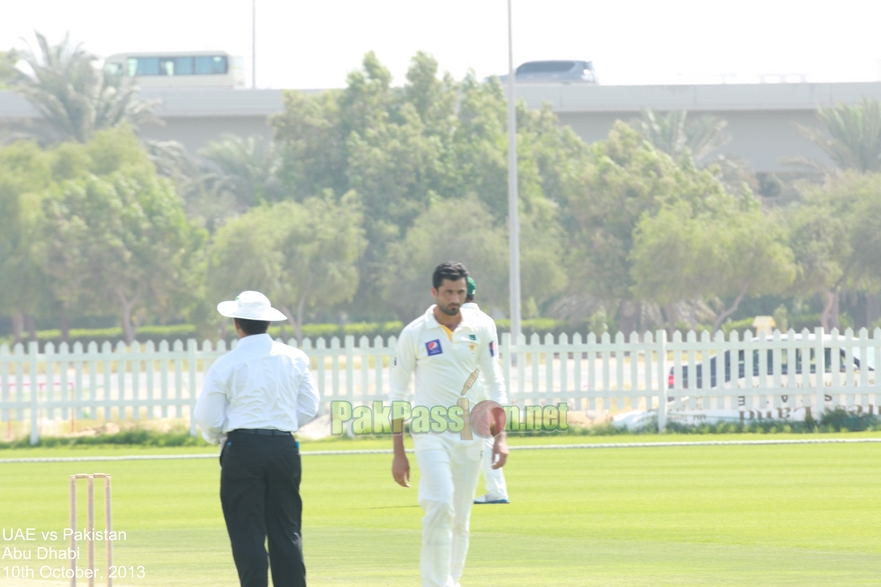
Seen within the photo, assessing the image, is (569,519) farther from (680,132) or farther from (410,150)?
(680,132)

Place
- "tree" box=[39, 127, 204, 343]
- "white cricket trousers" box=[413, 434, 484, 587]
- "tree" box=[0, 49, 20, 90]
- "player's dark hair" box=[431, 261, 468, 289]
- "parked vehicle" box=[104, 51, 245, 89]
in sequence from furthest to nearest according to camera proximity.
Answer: "parked vehicle" box=[104, 51, 245, 89] < "tree" box=[0, 49, 20, 90] < "tree" box=[39, 127, 204, 343] < "player's dark hair" box=[431, 261, 468, 289] < "white cricket trousers" box=[413, 434, 484, 587]

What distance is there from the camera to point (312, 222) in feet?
145

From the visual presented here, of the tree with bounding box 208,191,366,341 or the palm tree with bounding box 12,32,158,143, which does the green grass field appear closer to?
the tree with bounding box 208,191,366,341

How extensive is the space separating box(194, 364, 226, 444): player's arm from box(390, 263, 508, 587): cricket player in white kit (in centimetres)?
97

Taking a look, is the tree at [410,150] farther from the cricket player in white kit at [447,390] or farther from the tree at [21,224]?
the cricket player in white kit at [447,390]

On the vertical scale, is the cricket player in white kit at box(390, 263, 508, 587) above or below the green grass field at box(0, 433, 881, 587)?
above

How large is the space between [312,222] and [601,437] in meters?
26.6

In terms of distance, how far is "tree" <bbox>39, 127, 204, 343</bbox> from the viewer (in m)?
43.1

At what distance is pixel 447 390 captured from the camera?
7070mm

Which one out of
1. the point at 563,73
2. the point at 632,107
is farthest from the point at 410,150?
the point at 563,73

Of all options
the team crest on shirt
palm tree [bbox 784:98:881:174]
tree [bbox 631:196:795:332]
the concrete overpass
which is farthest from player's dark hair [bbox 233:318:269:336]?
the concrete overpass

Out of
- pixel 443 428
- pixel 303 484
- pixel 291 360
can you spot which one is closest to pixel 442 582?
pixel 443 428

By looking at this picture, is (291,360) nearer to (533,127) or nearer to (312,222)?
(312,222)

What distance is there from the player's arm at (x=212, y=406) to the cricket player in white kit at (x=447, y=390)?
97 cm
